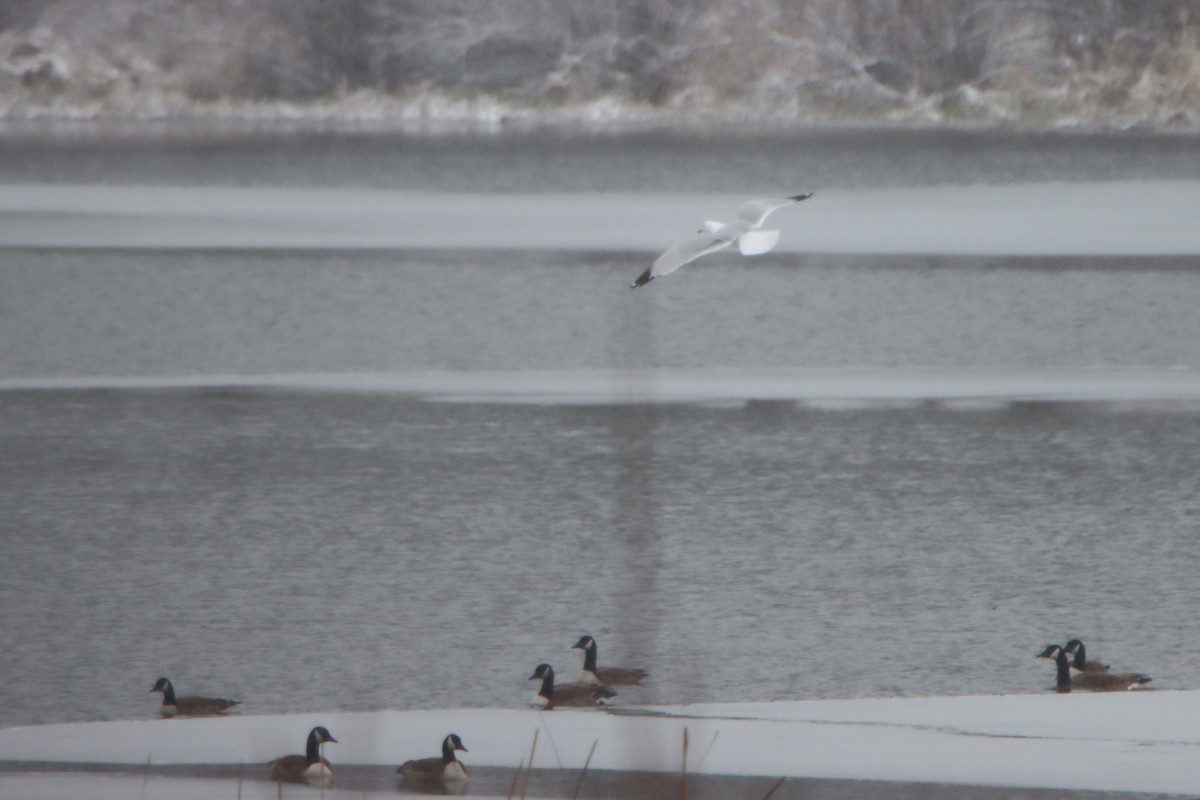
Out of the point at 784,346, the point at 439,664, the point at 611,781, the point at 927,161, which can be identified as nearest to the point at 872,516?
the point at 439,664

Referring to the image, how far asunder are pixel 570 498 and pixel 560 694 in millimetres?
2429

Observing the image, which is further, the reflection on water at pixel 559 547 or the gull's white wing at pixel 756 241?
the reflection on water at pixel 559 547

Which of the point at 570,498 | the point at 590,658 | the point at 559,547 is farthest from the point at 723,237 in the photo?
the point at 570,498

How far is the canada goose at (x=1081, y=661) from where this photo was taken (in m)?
4.79

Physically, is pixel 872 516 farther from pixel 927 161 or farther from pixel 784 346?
pixel 927 161

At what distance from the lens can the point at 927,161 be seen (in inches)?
766

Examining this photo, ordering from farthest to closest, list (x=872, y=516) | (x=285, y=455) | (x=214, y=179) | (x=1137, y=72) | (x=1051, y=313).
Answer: (x=1137, y=72)
(x=214, y=179)
(x=1051, y=313)
(x=285, y=455)
(x=872, y=516)

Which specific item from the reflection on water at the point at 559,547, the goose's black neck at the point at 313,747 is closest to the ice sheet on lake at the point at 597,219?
the reflection on water at the point at 559,547

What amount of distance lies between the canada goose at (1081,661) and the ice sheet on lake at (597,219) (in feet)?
31.6

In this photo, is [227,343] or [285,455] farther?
[227,343]

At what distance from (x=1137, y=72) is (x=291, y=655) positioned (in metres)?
18.2

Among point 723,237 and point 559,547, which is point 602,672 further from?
point 559,547

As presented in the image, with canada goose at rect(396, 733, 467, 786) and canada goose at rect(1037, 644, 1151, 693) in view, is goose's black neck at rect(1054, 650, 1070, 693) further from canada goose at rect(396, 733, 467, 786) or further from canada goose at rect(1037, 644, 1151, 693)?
canada goose at rect(396, 733, 467, 786)

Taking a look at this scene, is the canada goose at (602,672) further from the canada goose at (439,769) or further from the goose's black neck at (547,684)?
the canada goose at (439,769)
